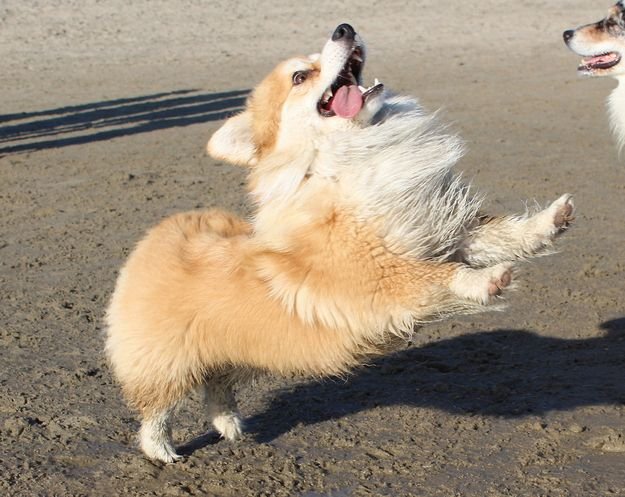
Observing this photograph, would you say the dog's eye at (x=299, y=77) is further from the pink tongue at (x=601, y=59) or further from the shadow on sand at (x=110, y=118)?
the shadow on sand at (x=110, y=118)

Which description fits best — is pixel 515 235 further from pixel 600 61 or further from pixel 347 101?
pixel 600 61

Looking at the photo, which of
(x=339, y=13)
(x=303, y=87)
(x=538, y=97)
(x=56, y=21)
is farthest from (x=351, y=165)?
(x=339, y=13)

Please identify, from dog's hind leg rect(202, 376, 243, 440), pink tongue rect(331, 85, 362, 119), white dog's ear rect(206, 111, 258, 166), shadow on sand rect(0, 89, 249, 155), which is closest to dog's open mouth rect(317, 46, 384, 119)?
pink tongue rect(331, 85, 362, 119)

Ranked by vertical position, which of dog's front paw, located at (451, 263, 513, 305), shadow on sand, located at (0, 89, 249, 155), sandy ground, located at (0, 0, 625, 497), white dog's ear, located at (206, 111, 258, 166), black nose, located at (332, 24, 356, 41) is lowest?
shadow on sand, located at (0, 89, 249, 155)

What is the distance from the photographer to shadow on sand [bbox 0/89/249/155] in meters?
12.4

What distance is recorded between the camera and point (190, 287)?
4426 mm

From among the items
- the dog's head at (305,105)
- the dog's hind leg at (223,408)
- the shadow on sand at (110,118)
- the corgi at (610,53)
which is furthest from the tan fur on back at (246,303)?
the shadow on sand at (110,118)

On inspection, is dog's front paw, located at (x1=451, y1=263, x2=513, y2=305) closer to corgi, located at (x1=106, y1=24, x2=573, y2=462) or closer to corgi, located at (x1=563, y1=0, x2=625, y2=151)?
corgi, located at (x1=106, y1=24, x2=573, y2=462)

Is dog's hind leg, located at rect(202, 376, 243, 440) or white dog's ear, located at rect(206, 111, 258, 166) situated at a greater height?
white dog's ear, located at rect(206, 111, 258, 166)

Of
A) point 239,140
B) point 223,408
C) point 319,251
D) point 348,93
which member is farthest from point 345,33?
point 223,408

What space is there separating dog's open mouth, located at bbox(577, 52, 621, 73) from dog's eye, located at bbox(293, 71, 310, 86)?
403 cm

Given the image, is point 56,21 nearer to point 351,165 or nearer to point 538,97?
point 538,97

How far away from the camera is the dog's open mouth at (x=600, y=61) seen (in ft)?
25.0

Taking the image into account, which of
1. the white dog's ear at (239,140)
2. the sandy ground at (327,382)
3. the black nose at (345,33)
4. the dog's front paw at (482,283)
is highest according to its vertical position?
the black nose at (345,33)
